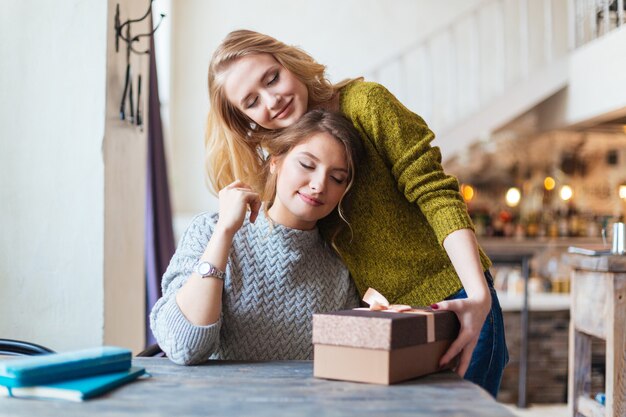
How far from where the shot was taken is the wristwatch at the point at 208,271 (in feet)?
4.93

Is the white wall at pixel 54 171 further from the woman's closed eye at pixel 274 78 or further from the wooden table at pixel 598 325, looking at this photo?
the wooden table at pixel 598 325

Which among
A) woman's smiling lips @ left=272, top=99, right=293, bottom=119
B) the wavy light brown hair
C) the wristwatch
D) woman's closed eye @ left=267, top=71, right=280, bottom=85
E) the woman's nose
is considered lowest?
the wristwatch

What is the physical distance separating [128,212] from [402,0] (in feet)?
19.7

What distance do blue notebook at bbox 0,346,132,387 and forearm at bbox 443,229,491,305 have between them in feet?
2.32

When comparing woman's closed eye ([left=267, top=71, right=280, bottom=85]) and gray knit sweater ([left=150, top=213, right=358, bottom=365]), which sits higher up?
woman's closed eye ([left=267, top=71, right=280, bottom=85])

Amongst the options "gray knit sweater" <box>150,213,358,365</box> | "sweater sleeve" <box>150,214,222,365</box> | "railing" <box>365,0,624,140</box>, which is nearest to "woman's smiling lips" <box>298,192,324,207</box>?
"gray knit sweater" <box>150,213,358,365</box>

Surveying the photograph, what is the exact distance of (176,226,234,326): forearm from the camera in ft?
4.92

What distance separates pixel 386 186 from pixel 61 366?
0.85m

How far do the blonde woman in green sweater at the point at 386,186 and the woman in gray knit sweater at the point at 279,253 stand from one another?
0.07 metres

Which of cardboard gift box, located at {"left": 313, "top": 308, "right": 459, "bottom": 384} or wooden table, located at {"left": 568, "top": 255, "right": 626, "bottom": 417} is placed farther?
wooden table, located at {"left": 568, "top": 255, "right": 626, "bottom": 417}

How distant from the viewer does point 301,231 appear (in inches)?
67.8

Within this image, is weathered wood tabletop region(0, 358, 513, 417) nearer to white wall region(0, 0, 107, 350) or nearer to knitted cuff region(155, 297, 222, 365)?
knitted cuff region(155, 297, 222, 365)

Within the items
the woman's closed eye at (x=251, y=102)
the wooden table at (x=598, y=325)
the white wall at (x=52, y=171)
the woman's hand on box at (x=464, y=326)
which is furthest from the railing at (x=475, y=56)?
the woman's hand on box at (x=464, y=326)

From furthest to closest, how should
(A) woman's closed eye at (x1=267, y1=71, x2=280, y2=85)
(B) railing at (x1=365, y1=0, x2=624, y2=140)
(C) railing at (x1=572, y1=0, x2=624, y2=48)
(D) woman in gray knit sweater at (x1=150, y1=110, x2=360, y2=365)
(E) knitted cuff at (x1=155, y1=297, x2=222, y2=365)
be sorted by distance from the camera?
(B) railing at (x1=365, y1=0, x2=624, y2=140) → (C) railing at (x1=572, y1=0, x2=624, y2=48) → (A) woman's closed eye at (x1=267, y1=71, x2=280, y2=85) → (D) woman in gray knit sweater at (x1=150, y1=110, x2=360, y2=365) → (E) knitted cuff at (x1=155, y1=297, x2=222, y2=365)
